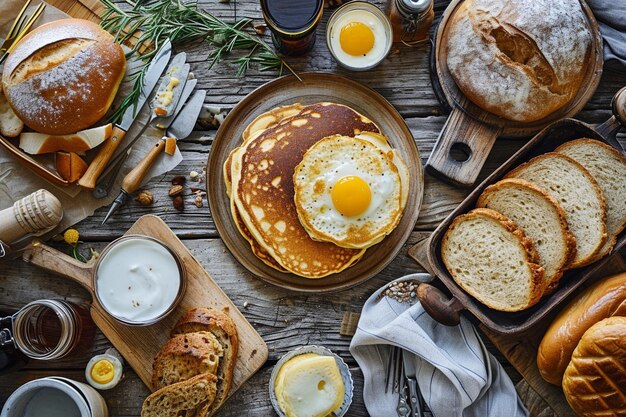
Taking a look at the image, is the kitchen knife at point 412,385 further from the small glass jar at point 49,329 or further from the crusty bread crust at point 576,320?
the small glass jar at point 49,329

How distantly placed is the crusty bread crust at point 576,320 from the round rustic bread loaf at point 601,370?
6 cm

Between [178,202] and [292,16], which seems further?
[178,202]

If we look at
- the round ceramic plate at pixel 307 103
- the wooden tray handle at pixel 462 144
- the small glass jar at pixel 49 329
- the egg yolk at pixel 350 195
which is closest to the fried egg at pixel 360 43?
the round ceramic plate at pixel 307 103

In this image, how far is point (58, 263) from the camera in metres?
2.52

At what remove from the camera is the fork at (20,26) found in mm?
2602

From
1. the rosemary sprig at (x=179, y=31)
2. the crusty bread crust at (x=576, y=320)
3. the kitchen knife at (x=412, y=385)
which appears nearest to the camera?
the crusty bread crust at (x=576, y=320)

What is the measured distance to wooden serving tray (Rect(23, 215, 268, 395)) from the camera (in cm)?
253

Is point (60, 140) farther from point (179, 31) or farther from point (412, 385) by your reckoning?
point (412, 385)

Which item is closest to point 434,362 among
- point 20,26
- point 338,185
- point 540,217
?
point 540,217

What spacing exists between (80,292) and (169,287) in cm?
54

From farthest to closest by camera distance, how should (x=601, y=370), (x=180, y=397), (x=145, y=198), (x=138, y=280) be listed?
(x=145, y=198)
(x=138, y=280)
(x=180, y=397)
(x=601, y=370)

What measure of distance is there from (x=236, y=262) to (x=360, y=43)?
1.17 m

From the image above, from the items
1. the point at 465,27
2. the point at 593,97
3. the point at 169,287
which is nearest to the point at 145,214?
the point at 169,287

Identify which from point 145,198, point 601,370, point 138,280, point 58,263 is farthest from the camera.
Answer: point 145,198
